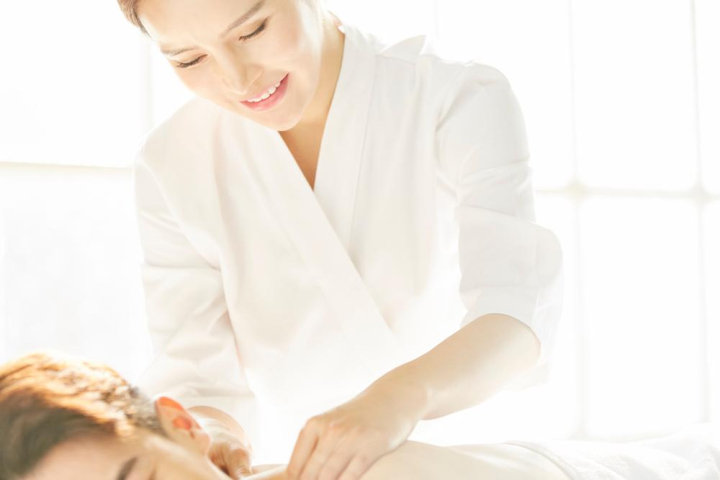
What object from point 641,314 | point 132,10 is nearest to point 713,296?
point 641,314

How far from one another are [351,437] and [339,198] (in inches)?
27.6

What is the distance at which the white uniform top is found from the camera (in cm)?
191

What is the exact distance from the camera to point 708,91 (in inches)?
145

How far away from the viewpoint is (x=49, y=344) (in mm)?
2516

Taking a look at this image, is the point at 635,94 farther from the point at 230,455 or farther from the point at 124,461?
the point at 124,461

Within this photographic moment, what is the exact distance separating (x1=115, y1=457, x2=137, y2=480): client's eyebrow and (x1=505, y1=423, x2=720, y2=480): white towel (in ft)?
2.03

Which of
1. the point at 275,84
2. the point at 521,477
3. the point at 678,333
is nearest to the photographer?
the point at 521,477

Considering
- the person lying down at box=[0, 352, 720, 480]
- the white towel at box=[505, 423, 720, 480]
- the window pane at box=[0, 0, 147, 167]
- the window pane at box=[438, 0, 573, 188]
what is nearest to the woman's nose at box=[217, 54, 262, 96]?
the person lying down at box=[0, 352, 720, 480]

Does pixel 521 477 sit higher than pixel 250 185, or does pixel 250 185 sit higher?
pixel 250 185

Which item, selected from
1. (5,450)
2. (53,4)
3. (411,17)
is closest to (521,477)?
(5,450)

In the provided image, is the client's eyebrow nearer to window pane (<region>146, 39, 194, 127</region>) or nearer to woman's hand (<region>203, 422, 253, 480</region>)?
woman's hand (<region>203, 422, 253, 480</region>)

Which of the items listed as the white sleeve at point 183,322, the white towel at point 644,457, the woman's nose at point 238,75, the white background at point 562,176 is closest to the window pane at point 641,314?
the white background at point 562,176

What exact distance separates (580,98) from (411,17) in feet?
2.34

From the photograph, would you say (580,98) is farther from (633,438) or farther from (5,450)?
(5,450)
